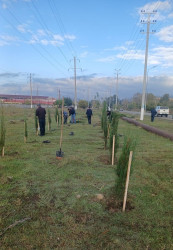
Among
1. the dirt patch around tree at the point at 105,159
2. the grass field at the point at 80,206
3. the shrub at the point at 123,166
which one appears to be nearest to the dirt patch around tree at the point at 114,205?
the grass field at the point at 80,206

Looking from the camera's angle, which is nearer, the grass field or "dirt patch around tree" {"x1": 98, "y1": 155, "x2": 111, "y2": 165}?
the grass field

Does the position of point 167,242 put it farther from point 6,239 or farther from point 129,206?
point 6,239

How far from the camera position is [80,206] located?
3.39m

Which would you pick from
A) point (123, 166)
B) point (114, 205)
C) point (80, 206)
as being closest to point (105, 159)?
point (123, 166)

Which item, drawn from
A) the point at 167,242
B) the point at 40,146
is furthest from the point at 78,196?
the point at 40,146

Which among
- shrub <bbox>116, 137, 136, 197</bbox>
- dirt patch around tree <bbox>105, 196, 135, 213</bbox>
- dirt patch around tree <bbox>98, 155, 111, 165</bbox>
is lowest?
dirt patch around tree <bbox>105, 196, 135, 213</bbox>

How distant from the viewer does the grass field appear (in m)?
2.58

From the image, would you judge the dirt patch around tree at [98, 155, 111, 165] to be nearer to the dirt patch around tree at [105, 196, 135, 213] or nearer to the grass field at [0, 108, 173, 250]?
the grass field at [0, 108, 173, 250]

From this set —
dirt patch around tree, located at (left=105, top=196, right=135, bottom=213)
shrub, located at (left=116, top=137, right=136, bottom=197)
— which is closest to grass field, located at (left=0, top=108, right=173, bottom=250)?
dirt patch around tree, located at (left=105, top=196, right=135, bottom=213)

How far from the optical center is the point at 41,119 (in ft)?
33.6

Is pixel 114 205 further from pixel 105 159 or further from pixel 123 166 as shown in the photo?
pixel 105 159

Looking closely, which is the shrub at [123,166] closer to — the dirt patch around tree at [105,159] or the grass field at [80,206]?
the grass field at [80,206]

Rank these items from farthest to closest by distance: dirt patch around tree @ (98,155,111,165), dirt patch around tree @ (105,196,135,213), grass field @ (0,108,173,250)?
dirt patch around tree @ (98,155,111,165)
dirt patch around tree @ (105,196,135,213)
grass field @ (0,108,173,250)

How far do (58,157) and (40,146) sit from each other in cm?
211
